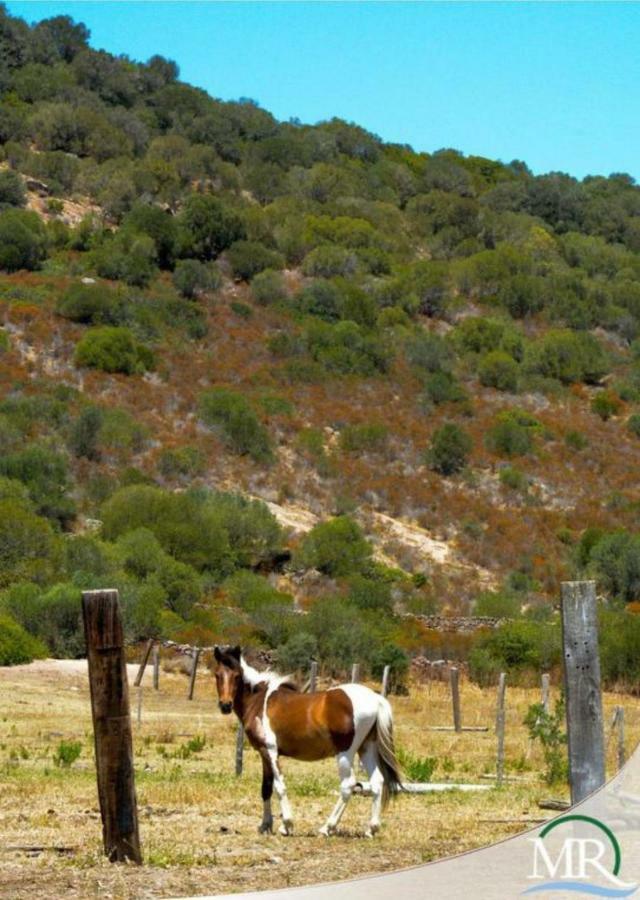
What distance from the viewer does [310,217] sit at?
8181 cm

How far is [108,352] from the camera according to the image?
186 ft

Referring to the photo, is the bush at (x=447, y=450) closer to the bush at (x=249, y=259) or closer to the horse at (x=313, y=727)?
the bush at (x=249, y=259)

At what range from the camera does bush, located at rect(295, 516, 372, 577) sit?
150 feet

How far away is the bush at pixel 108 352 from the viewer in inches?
2227

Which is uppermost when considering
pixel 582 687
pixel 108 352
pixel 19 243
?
pixel 19 243

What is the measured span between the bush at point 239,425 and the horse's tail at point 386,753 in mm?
42572

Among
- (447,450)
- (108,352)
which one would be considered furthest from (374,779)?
(108,352)

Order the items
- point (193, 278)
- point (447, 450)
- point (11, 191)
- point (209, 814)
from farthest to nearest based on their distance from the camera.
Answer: point (11, 191) < point (193, 278) < point (447, 450) < point (209, 814)

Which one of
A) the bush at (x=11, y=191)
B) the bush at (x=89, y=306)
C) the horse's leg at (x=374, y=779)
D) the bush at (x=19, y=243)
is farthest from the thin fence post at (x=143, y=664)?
the bush at (x=11, y=191)

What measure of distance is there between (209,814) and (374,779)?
7.38 ft

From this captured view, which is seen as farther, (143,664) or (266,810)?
(143,664)

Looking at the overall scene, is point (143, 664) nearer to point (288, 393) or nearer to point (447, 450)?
point (447, 450)

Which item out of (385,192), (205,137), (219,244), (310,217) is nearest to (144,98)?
(205,137)

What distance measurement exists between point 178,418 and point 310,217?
97.5ft
